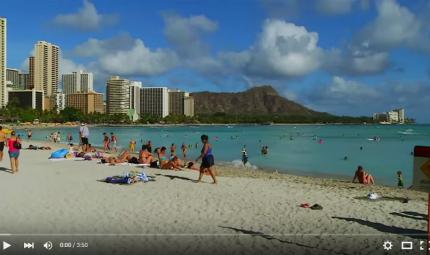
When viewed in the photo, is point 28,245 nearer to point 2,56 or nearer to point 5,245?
point 5,245

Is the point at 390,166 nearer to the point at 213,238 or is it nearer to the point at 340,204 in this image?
the point at 340,204

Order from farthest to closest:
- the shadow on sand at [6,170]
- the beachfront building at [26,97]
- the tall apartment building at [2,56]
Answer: the beachfront building at [26,97]
the tall apartment building at [2,56]
the shadow on sand at [6,170]

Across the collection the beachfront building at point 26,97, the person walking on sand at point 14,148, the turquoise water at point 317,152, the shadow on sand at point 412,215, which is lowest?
the turquoise water at point 317,152

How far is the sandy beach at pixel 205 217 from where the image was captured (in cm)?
713

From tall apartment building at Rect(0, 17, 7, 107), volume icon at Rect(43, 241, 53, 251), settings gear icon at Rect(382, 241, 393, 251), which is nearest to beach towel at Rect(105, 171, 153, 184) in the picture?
volume icon at Rect(43, 241, 53, 251)

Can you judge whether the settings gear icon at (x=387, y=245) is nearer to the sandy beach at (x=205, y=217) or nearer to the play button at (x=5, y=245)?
the sandy beach at (x=205, y=217)

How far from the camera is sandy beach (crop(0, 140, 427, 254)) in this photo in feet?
23.4

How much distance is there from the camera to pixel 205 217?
9.10 metres

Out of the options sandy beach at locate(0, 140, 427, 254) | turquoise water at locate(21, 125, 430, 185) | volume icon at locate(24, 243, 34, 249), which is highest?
volume icon at locate(24, 243, 34, 249)

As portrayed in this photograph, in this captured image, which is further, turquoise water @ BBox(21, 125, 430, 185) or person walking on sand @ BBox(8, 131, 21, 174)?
turquoise water @ BBox(21, 125, 430, 185)

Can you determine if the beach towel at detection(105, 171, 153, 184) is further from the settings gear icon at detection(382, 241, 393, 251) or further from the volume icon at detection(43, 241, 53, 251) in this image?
the settings gear icon at detection(382, 241, 393, 251)

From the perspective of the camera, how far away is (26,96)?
186 metres

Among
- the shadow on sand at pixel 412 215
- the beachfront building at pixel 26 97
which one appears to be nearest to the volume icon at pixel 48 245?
the shadow on sand at pixel 412 215

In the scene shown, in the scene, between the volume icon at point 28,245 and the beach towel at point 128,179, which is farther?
the beach towel at point 128,179
